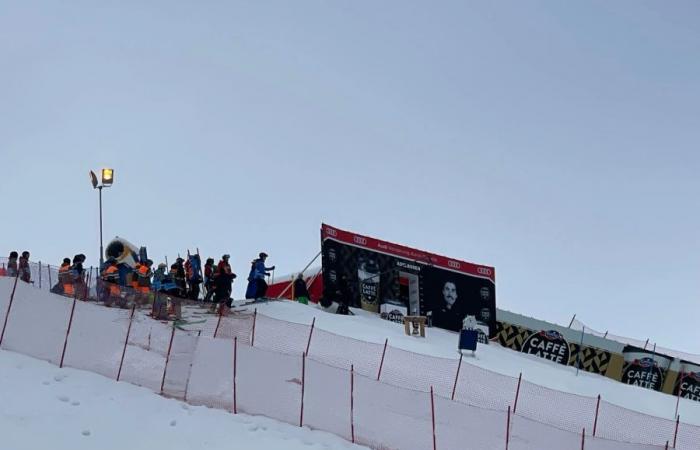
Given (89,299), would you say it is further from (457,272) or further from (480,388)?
(457,272)

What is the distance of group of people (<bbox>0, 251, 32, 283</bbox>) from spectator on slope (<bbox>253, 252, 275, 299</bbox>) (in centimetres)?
690

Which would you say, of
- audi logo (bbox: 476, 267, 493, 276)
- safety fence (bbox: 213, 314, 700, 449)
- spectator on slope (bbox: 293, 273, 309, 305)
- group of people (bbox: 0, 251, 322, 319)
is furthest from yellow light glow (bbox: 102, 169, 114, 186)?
audi logo (bbox: 476, 267, 493, 276)

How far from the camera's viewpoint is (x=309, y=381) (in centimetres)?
1781

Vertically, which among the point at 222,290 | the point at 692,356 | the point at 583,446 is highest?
the point at 222,290

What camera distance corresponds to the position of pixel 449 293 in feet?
112

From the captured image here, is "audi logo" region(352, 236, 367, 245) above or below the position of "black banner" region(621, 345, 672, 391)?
above

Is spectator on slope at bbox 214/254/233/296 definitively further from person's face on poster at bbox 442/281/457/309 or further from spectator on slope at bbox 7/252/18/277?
person's face on poster at bbox 442/281/457/309

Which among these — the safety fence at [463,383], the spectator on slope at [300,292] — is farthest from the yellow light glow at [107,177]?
the safety fence at [463,383]

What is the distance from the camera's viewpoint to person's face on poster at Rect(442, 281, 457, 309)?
3384 cm

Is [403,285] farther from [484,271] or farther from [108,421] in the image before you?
[108,421]

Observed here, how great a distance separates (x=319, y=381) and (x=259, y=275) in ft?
32.4

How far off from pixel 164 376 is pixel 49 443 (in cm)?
323

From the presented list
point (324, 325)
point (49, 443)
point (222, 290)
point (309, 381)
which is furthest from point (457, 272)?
point (49, 443)

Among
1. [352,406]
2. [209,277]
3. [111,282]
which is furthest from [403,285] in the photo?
[352,406]
